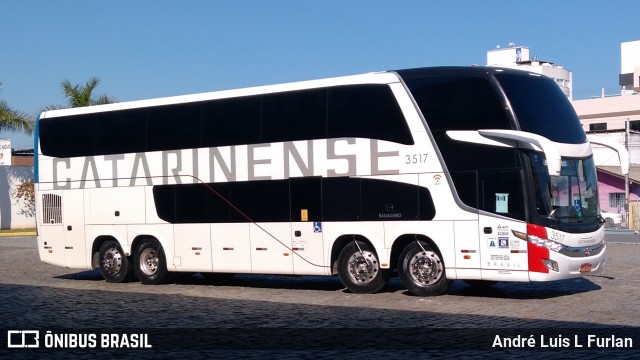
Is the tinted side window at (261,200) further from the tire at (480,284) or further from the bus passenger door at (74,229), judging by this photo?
the bus passenger door at (74,229)

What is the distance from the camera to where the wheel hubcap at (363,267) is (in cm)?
1742

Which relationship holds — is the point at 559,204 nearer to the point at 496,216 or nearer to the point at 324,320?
the point at 496,216

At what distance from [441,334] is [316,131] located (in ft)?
22.5

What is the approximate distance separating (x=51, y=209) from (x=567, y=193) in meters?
12.4

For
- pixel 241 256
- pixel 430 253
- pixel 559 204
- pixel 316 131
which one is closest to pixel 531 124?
pixel 559 204

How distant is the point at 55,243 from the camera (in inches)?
875

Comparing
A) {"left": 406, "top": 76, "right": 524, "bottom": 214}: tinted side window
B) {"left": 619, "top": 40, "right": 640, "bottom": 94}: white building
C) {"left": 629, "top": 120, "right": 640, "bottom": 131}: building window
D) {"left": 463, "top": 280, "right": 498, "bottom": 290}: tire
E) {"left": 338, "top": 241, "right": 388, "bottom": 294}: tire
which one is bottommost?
{"left": 463, "top": 280, "right": 498, "bottom": 290}: tire

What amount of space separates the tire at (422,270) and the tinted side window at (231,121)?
13.2ft

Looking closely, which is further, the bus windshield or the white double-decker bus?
the white double-decker bus

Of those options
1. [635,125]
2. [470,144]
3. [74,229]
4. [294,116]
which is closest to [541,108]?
[470,144]

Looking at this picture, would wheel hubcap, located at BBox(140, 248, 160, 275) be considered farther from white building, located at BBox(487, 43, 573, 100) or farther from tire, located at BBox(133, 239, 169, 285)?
white building, located at BBox(487, 43, 573, 100)

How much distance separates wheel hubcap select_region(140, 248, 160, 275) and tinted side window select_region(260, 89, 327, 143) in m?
4.15

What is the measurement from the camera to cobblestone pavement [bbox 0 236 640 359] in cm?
1091

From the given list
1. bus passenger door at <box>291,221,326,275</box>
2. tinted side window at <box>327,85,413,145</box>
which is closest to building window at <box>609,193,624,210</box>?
bus passenger door at <box>291,221,326,275</box>
